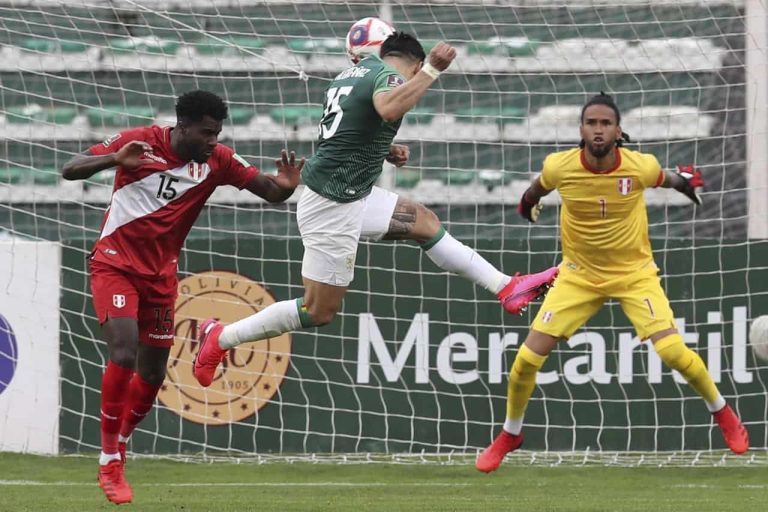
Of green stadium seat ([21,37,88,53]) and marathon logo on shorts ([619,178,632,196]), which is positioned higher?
green stadium seat ([21,37,88,53])

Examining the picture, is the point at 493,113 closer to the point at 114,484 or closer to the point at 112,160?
the point at 112,160

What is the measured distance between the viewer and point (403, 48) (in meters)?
8.31

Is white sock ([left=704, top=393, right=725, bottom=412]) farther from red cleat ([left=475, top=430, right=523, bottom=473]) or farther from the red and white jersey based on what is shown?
the red and white jersey

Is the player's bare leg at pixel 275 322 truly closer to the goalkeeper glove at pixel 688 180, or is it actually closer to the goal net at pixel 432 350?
the goalkeeper glove at pixel 688 180

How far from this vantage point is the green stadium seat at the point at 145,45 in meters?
13.3

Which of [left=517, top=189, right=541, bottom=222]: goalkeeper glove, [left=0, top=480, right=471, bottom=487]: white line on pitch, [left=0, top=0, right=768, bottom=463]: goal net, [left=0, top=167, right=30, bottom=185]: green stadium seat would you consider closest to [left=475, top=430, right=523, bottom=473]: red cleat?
[left=0, top=480, right=471, bottom=487]: white line on pitch

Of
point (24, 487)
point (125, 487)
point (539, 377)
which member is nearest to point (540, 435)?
point (539, 377)

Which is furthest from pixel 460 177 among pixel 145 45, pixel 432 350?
pixel 145 45

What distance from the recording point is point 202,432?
12547 mm

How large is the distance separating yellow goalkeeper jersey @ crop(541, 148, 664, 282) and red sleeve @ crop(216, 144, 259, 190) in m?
2.22

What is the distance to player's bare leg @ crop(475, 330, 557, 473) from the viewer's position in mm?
9758

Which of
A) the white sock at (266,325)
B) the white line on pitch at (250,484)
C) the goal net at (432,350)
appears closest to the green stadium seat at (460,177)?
the goal net at (432,350)

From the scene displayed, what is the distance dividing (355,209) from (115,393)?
5.69 feet

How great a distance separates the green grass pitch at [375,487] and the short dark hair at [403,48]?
8.78 feet
